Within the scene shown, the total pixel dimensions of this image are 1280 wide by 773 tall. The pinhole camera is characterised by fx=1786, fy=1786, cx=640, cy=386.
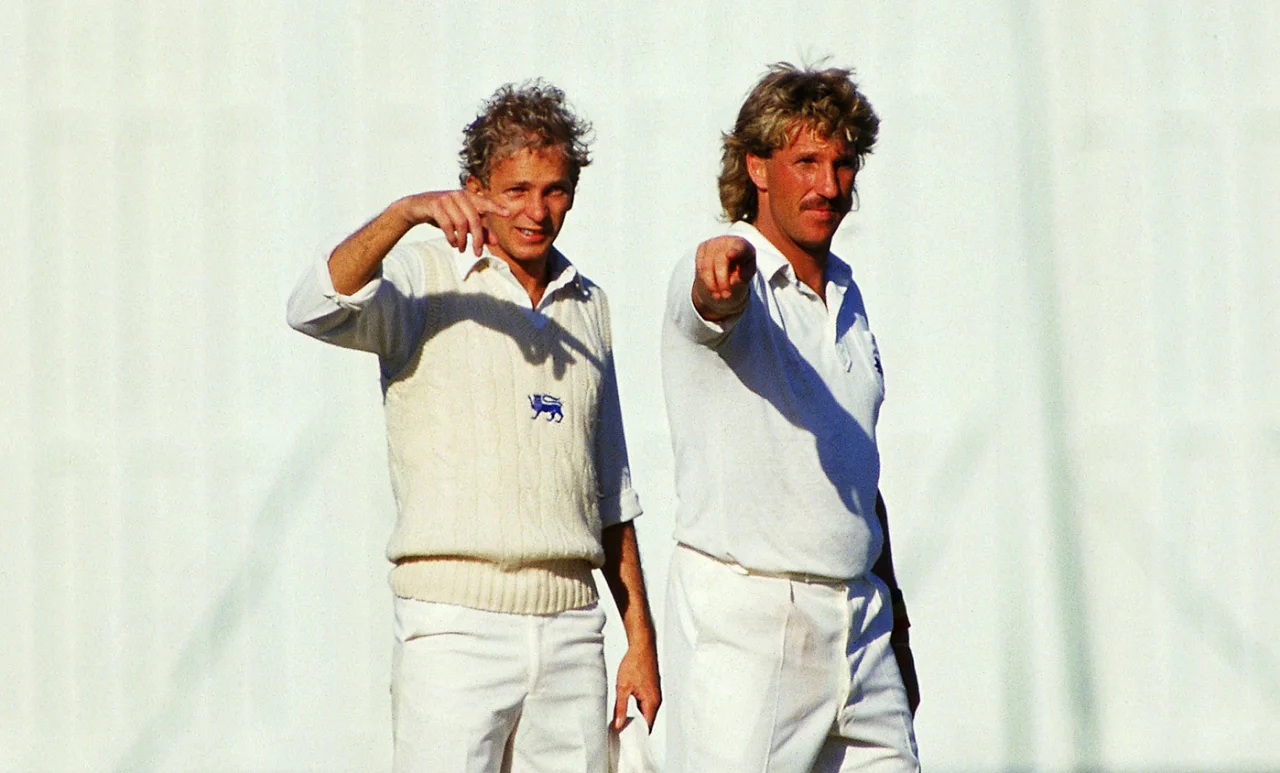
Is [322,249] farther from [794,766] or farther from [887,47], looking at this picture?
[887,47]

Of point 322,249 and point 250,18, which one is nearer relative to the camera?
point 322,249

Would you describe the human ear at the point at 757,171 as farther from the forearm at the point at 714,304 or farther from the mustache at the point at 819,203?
the forearm at the point at 714,304

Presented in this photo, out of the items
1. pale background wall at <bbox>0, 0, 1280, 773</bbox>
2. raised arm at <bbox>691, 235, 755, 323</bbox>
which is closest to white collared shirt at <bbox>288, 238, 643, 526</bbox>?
raised arm at <bbox>691, 235, 755, 323</bbox>

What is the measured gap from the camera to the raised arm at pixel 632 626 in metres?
2.96

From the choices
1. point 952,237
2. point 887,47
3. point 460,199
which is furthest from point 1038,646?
point 460,199

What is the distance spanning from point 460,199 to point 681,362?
1.32 feet

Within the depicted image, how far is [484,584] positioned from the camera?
2715 millimetres

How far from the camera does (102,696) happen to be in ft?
14.9

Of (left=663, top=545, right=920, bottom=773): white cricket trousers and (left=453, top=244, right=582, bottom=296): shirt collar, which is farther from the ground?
(left=453, top=244, right=582, bottom=296): shirt collar

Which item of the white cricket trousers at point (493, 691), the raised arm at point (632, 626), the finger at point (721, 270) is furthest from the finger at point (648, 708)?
the finger at point (721, 270)

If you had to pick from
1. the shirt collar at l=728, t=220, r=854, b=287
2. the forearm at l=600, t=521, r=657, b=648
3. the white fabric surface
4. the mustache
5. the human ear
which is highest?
the human ear

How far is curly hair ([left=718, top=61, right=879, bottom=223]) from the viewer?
107 inches

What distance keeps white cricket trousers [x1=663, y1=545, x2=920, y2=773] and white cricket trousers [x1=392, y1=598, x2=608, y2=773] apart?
0.72 ft

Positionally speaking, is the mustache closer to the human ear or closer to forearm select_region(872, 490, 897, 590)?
the human ear
